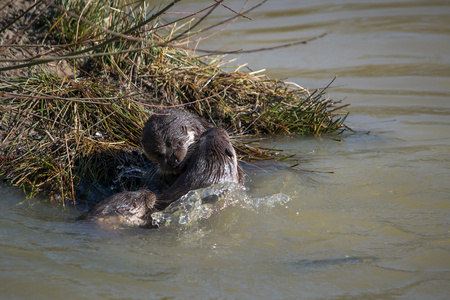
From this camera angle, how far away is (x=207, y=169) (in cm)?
354

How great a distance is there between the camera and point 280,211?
350cm

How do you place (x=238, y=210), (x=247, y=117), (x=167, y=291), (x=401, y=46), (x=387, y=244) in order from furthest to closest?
(x=401, y=46) → (x=247, y=117) → (x=238, y=210) → (x=387, y=244) → (x=167, y=291)

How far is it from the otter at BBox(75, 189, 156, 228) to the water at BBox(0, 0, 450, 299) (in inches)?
3.2

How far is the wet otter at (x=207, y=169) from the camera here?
3.49m

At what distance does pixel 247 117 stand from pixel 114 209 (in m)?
2.21

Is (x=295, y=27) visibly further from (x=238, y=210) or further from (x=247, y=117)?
(x=238, y=210)

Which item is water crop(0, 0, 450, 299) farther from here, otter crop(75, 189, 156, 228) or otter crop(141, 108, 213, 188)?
otter crop(141, 108, 213, 188)

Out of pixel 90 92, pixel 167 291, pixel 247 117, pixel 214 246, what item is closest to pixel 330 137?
pixel 247 117

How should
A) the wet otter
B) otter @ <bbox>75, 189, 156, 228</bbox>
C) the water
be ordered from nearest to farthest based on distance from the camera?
the water
otter @ <bbox>75, 189, 156, 228</bbox>
the wet otter

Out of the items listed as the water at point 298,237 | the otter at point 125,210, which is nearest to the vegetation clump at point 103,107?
the water at point 298,237

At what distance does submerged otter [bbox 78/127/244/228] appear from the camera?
3208 mm

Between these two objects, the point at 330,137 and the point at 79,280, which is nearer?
the point at 79,280

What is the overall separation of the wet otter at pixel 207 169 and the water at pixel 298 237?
222 millimetres

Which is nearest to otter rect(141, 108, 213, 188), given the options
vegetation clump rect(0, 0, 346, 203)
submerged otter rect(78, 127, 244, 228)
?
vegetation clump rect(0, 0, 346, 203)
